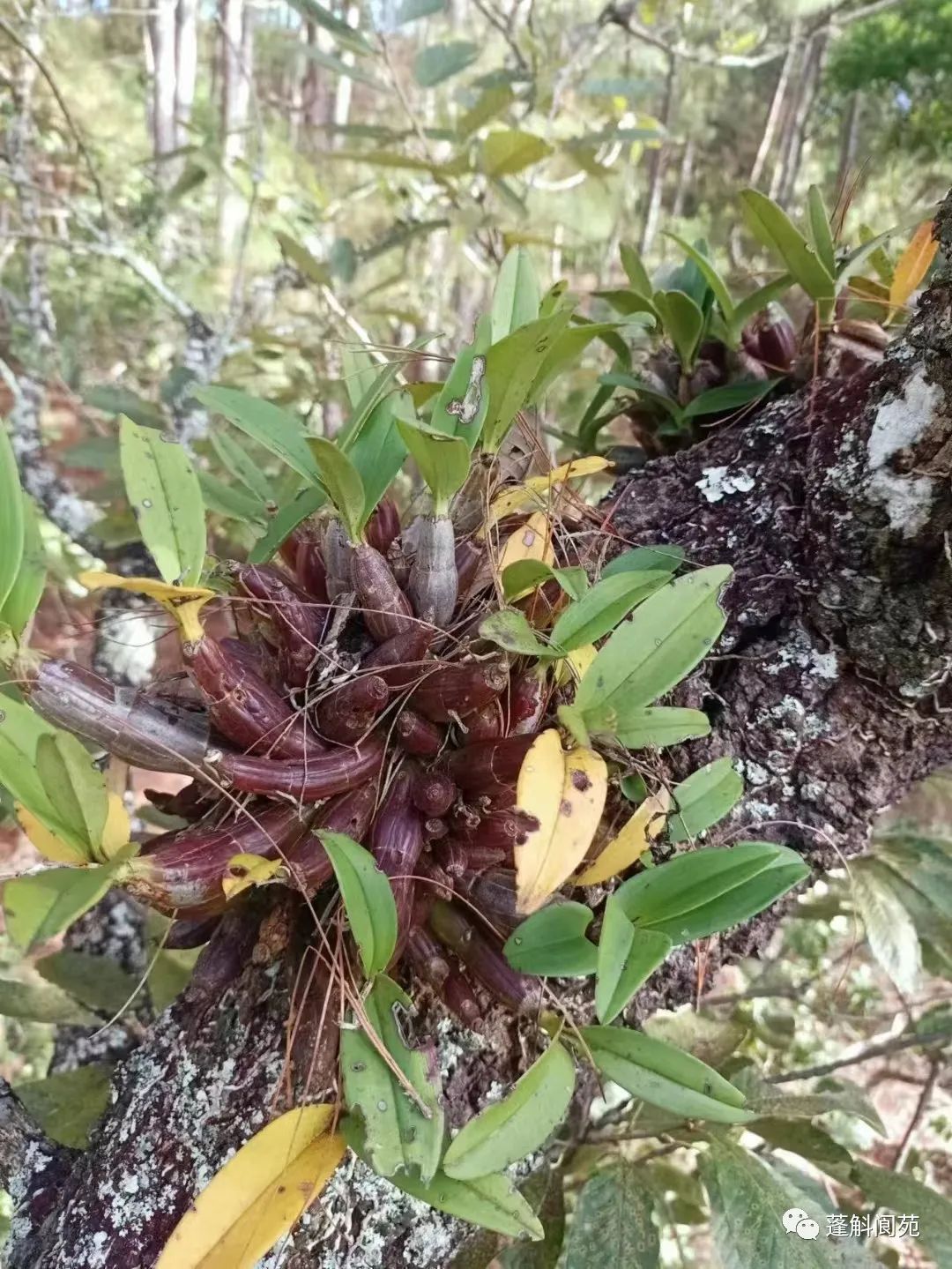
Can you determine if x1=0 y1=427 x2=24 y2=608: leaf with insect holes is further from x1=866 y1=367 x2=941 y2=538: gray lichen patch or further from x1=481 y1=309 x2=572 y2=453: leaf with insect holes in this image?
x1=866 y1=367 x2=941 y2=538: gray lichen patch

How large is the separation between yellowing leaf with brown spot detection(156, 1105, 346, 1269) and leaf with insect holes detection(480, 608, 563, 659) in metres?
0.27

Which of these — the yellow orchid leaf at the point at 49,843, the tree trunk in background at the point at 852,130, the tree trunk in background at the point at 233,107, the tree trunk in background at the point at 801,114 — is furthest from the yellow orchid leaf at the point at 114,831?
the tree trunk in background at the point at 852,130

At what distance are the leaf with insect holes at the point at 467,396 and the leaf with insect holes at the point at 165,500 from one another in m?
0.14

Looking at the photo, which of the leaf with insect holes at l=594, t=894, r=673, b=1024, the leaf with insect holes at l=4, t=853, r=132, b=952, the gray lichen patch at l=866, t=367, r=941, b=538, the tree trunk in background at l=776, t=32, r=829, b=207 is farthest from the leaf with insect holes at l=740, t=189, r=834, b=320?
the tree trunk in background at l=776, t=32, r=829, b=207

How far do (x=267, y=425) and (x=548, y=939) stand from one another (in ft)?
1.12

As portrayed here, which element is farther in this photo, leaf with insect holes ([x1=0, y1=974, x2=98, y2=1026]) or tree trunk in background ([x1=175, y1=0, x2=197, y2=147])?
tree trunk in background ([x1=175, y1=0, x2=197, y2=147])

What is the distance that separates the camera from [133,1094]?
20.1 inches

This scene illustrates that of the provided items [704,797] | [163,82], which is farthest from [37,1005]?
[163,82]

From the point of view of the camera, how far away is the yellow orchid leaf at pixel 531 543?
1.69ft

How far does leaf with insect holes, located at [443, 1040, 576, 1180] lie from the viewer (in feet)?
1.26

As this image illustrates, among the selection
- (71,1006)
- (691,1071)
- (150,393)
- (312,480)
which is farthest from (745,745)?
(150,393)

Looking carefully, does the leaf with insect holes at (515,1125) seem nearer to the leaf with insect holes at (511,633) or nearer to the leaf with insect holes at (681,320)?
the leaf with insect holes at (511,633)

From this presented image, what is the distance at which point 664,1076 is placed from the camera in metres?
0.42

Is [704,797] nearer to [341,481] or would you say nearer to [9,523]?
[341,481]
